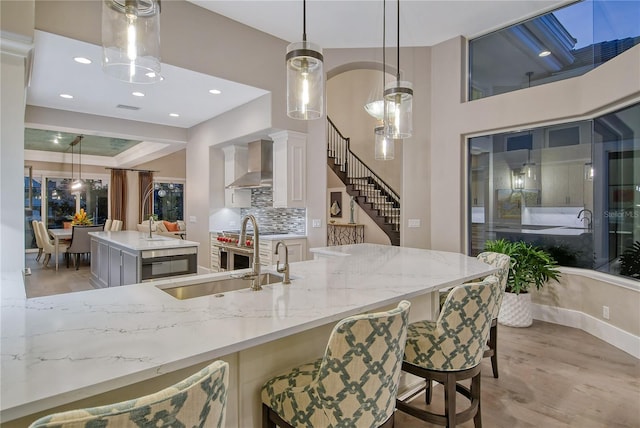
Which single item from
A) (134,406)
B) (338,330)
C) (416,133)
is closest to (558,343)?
(416,133)

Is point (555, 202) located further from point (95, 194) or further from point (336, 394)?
point (95, 194)

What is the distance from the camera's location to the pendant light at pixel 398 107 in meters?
2.86

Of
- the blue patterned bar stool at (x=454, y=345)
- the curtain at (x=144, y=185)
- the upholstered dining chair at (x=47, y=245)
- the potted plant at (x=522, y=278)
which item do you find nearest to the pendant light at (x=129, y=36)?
the blue patterned bar stool at (x=454, y=345)

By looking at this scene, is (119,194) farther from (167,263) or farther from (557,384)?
(557,384)

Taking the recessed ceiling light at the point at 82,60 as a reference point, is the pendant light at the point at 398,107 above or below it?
below

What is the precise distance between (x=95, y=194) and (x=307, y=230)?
9.22m

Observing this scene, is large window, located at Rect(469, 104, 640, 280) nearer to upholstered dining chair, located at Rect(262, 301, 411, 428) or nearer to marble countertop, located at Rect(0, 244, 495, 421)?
marble countertop, located at Rect(0, 244, 495, 421)

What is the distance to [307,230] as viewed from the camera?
5691 mm

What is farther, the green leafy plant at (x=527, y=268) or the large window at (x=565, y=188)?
the green leafy plant at (x=527, y=268)

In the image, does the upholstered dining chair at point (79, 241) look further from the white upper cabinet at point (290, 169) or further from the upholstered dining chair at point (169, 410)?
the upholstered dining chair at point (169, 410)

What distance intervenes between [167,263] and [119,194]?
815cm

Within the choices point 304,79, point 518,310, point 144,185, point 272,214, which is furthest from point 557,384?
point 144,185

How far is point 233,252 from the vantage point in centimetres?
583

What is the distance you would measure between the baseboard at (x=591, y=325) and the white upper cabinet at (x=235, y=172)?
5.11 meters
